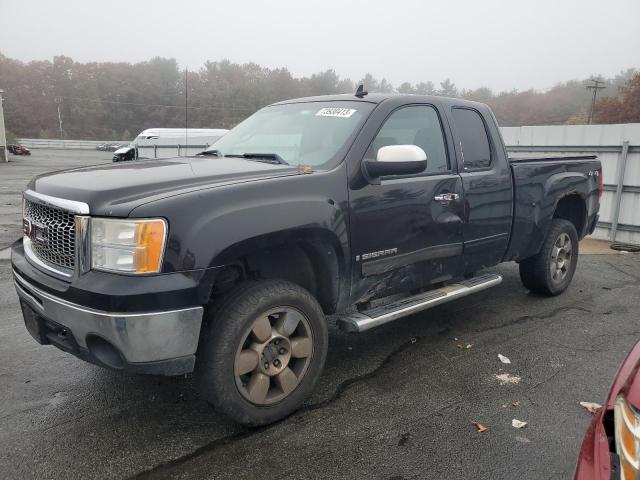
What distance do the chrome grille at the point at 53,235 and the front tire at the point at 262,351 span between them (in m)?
0.80

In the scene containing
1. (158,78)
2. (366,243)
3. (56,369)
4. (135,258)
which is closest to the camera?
(135,258)

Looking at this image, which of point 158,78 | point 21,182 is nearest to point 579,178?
point 21,182

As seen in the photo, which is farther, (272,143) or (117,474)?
(272,143)

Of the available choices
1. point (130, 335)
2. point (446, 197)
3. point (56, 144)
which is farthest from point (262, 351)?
point (56, 144)

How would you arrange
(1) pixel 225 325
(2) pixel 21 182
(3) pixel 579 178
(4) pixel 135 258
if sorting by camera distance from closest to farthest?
(4) pixel 135 258 → (1) pixel 225 325 → (3) pixel 579 178 → (2) pixel 21 182

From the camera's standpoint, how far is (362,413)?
3.10 m

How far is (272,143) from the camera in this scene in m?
3.77

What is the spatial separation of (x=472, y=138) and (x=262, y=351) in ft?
8.72

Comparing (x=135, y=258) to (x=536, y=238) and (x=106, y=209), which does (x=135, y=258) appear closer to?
(x=106, y=209)

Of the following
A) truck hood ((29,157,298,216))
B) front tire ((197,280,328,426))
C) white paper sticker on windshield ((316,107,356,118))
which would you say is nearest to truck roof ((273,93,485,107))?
white paper sticker on windshield ((316,107,356,118))

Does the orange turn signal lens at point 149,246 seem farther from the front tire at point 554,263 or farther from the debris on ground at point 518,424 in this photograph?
the front tire at point 554,263

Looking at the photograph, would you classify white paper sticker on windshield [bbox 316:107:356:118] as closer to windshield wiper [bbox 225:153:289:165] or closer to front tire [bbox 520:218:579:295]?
windshield wiper [bbox 225:153:289:165]

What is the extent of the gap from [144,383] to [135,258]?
55.1 inches

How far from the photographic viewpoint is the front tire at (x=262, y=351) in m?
2.69
